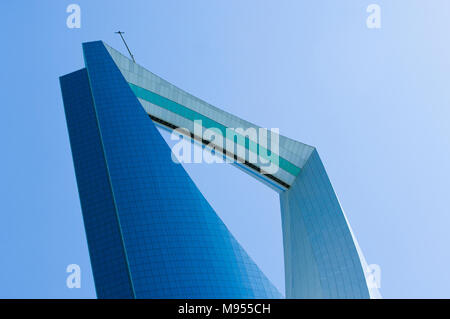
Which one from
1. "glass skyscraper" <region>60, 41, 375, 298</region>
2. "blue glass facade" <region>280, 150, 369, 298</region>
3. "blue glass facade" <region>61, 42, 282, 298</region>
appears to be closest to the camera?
"blue glass facade" <region>280, 150, 369, 298</region>

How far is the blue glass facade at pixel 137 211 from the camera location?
37031 millimetres

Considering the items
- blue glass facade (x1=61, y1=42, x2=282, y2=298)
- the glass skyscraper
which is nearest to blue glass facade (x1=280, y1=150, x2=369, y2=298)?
the glass skyscraper

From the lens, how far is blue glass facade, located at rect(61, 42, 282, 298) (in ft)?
121

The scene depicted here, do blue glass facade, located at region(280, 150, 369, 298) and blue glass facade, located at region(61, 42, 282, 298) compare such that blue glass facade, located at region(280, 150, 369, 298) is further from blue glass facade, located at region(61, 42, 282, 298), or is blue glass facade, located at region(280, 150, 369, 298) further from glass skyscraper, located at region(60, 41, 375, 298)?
blue glass facade, located at region(61, 42, 282, 298)

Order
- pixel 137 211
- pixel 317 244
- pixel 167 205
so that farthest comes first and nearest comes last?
1. pixel 167 205
2. pixel 137 211
3. pixel 317 244

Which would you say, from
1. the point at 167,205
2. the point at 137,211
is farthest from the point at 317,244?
the point at 137,211

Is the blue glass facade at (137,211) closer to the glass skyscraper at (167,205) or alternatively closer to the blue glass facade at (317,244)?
the glass skyscraper at (167,205)

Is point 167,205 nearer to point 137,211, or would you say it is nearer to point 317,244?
point 137,211

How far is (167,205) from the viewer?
41.2 m

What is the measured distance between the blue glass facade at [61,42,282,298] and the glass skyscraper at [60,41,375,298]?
71mm

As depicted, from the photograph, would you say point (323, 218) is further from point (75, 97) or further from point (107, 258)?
point (75, 97)

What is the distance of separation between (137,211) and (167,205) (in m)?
2.27

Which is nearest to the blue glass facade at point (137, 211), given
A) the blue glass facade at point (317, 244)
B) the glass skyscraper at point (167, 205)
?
the glass skyscraper at point (167, 205)

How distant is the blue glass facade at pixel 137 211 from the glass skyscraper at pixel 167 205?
7 cm
